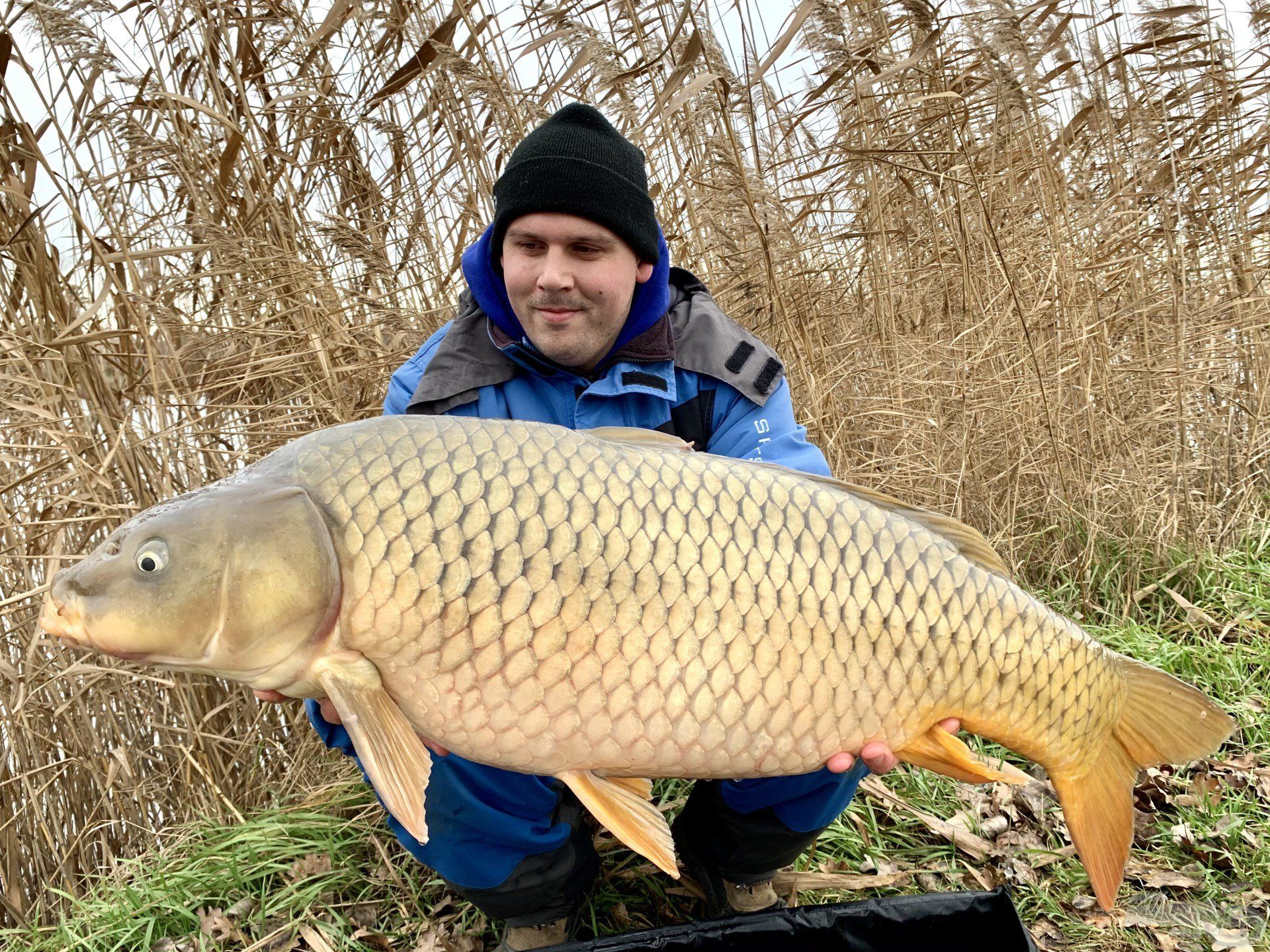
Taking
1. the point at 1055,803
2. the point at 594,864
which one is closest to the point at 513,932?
the point at 594,864

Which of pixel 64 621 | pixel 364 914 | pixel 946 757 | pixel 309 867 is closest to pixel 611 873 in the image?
pixel 364 914

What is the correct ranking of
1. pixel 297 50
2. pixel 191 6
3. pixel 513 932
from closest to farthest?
pixel 513 932 → pixel 191 6 → pixel 297 50

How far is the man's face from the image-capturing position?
164cm

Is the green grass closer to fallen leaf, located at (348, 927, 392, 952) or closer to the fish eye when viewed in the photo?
fallen leaf, located at (348, 927, 392, 952)

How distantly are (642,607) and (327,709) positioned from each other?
515 millimetres

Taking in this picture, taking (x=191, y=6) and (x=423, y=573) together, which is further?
(x=191, y=6)

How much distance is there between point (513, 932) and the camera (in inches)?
64.7

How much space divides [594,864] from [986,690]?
0.83 meters

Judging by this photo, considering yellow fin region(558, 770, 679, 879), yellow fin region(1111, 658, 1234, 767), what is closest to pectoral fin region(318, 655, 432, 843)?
yellow fin region(558, 770, 679, 879)

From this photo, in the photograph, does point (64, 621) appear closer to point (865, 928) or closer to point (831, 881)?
point (865, 928)

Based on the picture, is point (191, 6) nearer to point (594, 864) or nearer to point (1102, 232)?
point (594, 864)

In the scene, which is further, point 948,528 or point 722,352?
point 722,352

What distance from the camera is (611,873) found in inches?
73.4

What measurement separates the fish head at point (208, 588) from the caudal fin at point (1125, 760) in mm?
1055
